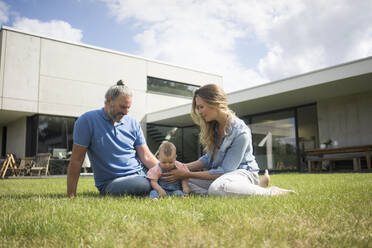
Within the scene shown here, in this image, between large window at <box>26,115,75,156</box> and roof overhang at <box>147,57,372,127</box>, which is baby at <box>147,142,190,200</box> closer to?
roof overhang at <box>147,57,372,127</box>

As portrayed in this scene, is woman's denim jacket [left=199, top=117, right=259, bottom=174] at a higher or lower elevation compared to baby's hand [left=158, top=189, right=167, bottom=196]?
higher

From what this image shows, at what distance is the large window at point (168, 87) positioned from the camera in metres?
21.4

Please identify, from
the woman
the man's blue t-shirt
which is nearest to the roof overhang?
the woman

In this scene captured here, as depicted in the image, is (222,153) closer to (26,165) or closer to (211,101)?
(211,101)

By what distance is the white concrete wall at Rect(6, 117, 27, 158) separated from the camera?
1786 centimetres

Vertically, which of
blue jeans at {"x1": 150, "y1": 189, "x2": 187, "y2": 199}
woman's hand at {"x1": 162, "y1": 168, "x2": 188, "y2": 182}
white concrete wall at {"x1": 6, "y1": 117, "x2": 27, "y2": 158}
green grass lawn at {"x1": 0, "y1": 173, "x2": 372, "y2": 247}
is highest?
white concrete wall at {"x1": 6, "y1": 117, "x2": 27, "y2": 158}

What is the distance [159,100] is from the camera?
21422 mm

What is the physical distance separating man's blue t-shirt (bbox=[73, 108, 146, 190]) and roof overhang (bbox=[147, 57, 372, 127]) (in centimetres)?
892

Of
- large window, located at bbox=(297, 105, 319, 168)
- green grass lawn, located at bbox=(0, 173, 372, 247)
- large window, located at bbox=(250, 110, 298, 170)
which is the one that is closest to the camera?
green grass lawn, located at bbox=(0, 173, 372, 247)

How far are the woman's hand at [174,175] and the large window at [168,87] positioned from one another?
18.2 metres

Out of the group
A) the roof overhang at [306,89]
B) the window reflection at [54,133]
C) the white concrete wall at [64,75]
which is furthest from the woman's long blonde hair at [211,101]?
the window reflection at [54,133]

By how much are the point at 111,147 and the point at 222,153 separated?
1.27m

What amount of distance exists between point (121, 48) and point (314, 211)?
19010 mm

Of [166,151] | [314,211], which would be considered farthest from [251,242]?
[166,151]
